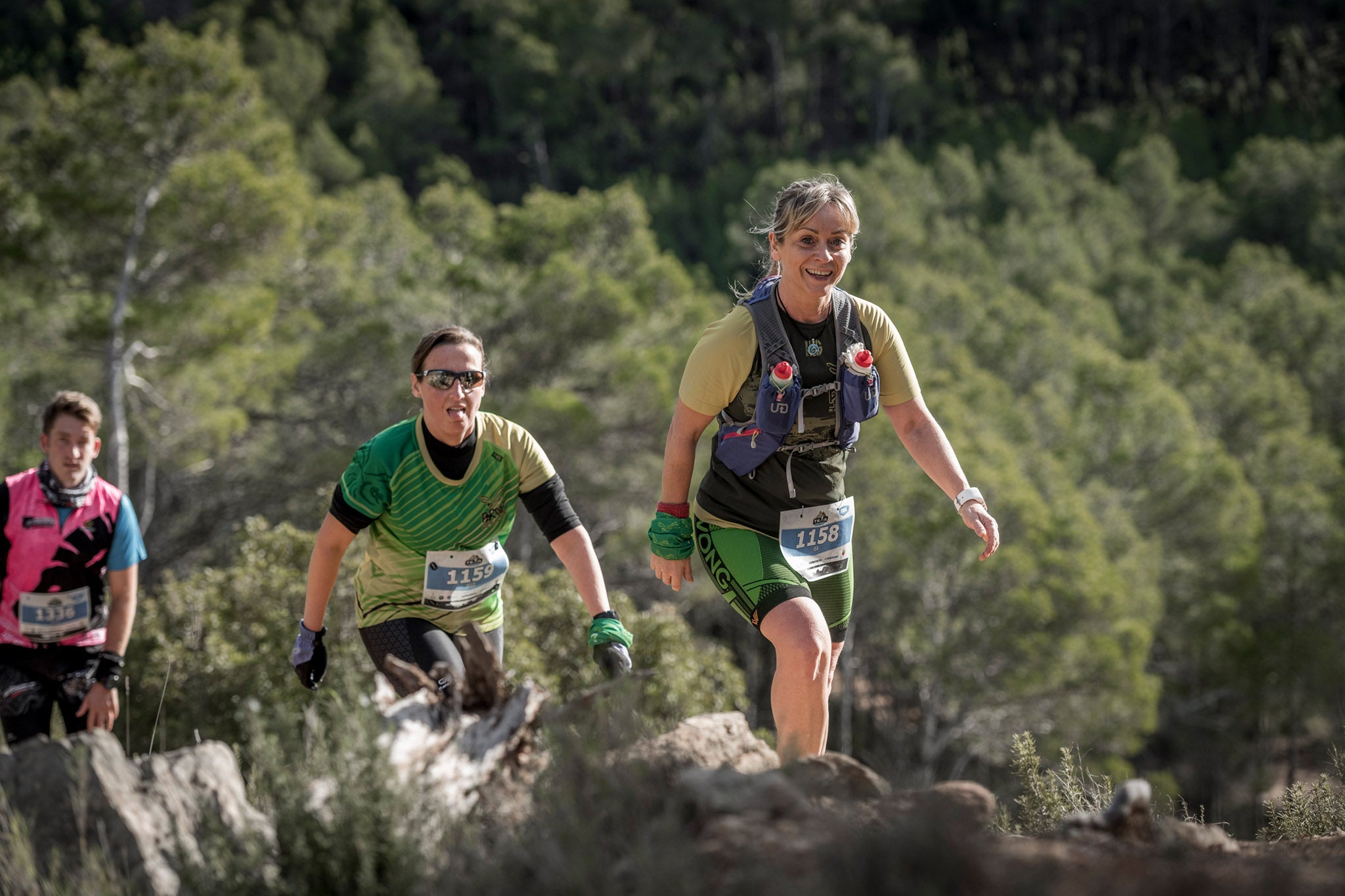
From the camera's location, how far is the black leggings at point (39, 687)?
3.65m

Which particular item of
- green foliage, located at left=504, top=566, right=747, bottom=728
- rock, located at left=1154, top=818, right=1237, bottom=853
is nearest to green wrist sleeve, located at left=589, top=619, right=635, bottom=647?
rock, located at left=1154, top=818, right=1237, bottom=853

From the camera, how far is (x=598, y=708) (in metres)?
2.57

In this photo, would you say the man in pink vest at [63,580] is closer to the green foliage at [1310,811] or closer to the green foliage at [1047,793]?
the green foliage at [1047,793]

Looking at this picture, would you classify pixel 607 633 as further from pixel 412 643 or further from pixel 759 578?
pixel 412 643

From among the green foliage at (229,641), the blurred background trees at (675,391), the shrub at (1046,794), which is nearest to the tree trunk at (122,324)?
the blurred background trees at (675,391)

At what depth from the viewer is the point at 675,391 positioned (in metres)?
20.5

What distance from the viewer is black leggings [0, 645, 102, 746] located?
12.0 ft

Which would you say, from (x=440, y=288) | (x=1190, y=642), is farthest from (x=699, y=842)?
(x=1190, y=642)

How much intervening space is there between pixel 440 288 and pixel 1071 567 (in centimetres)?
1266

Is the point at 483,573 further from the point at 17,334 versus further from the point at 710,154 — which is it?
the point at 710,154

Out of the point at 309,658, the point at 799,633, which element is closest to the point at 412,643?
the point at 309,658

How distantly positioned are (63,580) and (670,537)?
1.97 metres

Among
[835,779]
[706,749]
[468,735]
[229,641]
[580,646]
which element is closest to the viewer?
[835,779]

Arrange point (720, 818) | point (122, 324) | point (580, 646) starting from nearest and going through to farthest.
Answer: point (720, 818)
point (580, 646)
point (122, 324)
